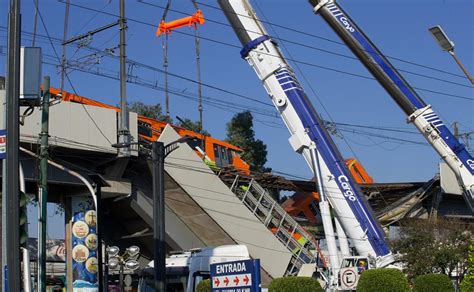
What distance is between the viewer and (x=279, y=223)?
4256 centimetres

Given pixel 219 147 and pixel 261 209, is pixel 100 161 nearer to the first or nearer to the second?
pixel 261 209

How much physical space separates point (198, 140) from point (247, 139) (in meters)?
31.7

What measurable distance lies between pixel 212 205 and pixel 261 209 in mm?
4281

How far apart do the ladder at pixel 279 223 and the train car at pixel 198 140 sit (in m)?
1.41

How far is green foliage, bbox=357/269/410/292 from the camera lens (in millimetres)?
25859

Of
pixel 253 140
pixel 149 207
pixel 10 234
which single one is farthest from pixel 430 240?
pixel 253 140

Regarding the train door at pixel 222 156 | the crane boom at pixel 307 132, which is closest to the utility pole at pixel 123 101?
the crane boom at pixel 307 132

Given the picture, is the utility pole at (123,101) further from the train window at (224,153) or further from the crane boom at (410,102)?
the train window at (224,153)

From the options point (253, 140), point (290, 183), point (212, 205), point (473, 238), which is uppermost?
point (253, 140)

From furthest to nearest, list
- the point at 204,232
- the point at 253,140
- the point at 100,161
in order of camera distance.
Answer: the point at 253,140
the point at 204,232
the point at 100,161

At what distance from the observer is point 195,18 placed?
48.4 m

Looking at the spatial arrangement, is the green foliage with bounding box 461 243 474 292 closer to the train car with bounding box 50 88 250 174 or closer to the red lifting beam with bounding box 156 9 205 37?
the train car with bounding box 50 88 250 174

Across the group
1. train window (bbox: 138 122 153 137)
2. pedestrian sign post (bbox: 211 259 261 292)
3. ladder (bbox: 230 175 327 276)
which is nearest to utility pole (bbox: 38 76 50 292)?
pedestrian sign post (bbox: 211 259 261 292)

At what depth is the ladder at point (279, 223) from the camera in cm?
4162
